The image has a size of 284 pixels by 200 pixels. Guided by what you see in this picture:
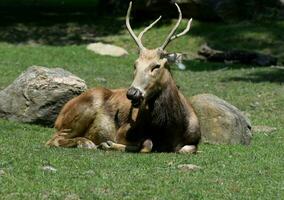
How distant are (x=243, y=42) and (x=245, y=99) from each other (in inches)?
390

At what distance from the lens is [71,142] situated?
10.2 meters

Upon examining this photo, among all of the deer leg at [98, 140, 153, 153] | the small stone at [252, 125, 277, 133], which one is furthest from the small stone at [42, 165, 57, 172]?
the small stone at [252, 125, 277, 133]

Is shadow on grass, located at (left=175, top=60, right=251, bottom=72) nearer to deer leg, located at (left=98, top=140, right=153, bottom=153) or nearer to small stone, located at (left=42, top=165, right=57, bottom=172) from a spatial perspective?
deer leg, located at (left=98, top=140, right=153, bottom=153)

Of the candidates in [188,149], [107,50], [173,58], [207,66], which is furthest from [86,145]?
[107,50]

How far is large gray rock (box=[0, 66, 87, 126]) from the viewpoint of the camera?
39.5ft

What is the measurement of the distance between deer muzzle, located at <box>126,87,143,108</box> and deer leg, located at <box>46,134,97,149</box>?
122cm

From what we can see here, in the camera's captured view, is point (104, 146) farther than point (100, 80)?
No

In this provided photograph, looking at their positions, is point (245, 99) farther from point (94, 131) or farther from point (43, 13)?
point (43, 13)

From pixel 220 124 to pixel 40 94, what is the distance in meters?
2.90

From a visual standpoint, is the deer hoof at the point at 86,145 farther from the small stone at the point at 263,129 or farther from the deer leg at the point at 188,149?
the small stone at the point at 263,129

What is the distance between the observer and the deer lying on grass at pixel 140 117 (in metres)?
9.48

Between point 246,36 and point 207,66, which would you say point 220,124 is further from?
point 246,36

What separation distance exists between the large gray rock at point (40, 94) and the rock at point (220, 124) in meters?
2.11

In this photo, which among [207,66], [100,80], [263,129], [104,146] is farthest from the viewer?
[207,66]
